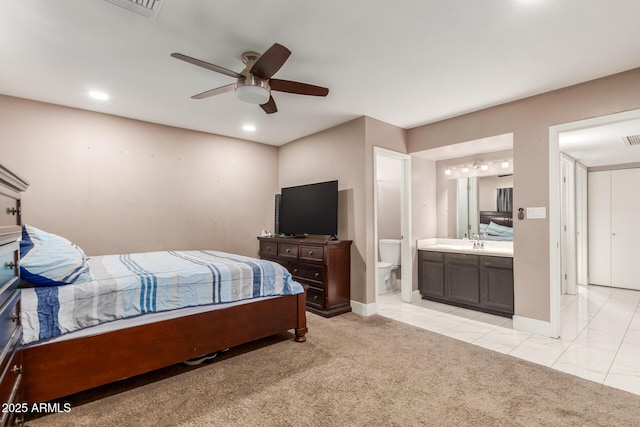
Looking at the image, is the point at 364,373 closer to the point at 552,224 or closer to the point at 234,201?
the point at 552,224

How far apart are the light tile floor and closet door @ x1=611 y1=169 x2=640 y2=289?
69cm

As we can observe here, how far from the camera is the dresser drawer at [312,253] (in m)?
3.78

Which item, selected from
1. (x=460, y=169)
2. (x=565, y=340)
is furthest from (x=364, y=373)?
(x=460, y=169)

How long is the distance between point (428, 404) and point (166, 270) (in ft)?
6.85

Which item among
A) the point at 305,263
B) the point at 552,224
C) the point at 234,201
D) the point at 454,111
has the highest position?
the point at 454,111

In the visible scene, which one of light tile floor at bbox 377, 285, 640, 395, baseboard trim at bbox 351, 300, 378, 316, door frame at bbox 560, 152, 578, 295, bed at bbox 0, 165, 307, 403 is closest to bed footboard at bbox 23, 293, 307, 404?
bed at bbox 0, 165, 307, 403

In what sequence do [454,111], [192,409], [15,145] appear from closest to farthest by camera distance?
[192,409] < [15,145] < [454,111]

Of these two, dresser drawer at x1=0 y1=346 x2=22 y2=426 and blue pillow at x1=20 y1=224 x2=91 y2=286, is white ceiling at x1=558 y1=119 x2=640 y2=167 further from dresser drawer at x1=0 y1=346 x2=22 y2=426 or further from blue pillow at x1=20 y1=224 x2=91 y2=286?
dresser drawer at x1=0 y1=346 x2=22 y2=426

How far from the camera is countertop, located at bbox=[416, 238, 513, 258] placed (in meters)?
3.90

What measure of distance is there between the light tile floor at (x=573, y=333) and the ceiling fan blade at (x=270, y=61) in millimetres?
3005

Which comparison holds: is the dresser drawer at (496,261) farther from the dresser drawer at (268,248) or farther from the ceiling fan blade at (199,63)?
the ceiling fan blade at (199,63)

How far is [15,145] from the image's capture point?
10.6 feet

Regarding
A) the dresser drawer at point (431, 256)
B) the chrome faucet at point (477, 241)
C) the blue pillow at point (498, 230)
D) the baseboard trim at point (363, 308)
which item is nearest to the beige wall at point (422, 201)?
the dresser drawer at point (431, 256)

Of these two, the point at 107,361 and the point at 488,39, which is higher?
the point at 488,39
